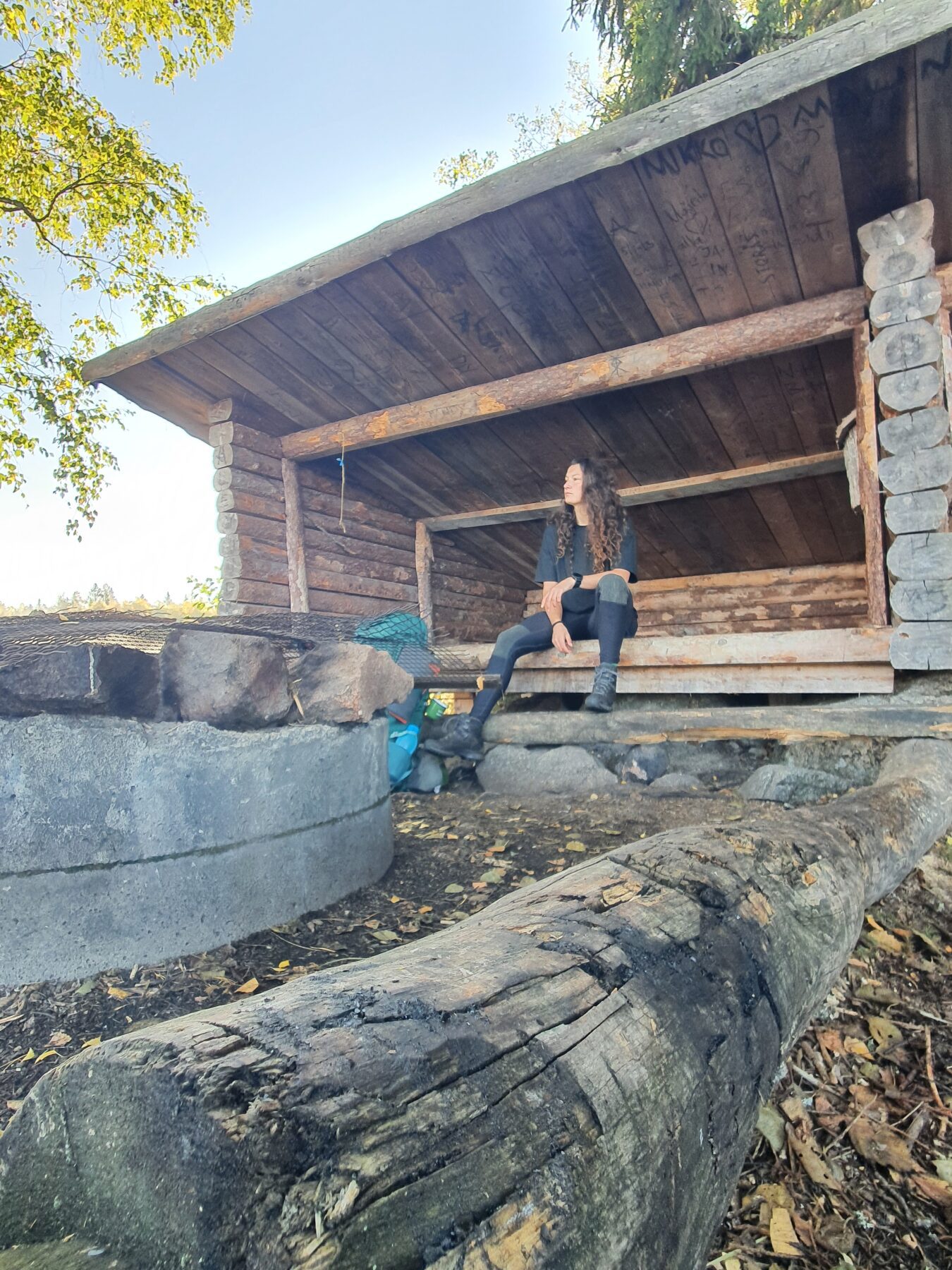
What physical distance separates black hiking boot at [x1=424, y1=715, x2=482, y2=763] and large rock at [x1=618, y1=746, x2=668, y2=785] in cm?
101

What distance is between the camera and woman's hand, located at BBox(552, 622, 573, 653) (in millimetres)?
5105

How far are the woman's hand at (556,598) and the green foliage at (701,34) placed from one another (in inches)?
316

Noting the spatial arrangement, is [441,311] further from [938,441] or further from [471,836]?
[471,836]

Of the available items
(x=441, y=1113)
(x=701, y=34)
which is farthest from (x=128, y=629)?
(x=701, y=34)

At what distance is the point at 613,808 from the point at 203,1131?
11.7ft

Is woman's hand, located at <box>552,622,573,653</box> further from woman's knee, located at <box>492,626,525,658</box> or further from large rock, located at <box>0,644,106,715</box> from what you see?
large rock, located at <box>0,644,106,715</box>

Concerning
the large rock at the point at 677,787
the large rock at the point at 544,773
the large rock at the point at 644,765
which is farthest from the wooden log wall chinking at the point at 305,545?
the large rock at the point at 677,787

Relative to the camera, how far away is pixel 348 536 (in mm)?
7168

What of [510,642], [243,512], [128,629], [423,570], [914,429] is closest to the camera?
[128,629]

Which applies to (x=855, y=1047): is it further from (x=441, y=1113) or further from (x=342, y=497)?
(x=342, y=497)

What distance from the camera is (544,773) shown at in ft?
15.7

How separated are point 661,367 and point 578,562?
1.49 m

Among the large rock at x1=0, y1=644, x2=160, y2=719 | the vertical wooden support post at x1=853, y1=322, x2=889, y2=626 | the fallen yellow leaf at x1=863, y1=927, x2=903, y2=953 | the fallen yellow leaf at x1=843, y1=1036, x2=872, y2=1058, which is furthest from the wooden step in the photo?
the large rock at x1=0, y1=644, x2=160, y2=719

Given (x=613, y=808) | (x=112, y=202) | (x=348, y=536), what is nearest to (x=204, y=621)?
(x=613, y=808)
